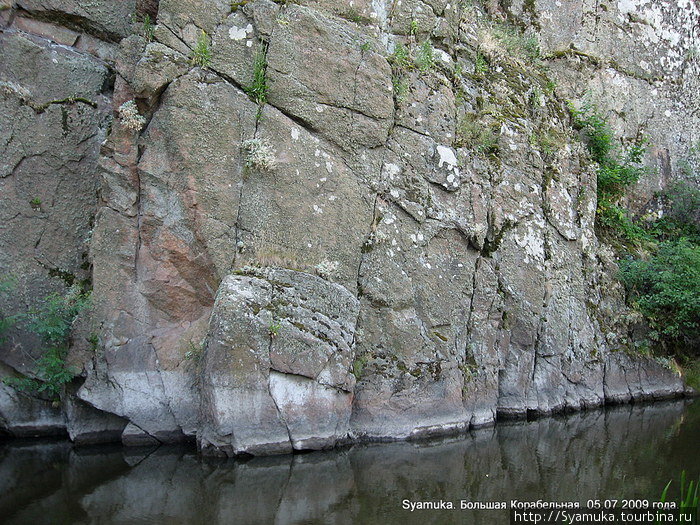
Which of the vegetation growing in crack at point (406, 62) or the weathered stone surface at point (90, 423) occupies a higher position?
the vegetation growing in crack at point (406, 62)

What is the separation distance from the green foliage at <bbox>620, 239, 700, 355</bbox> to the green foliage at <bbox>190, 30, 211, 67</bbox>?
334 inches

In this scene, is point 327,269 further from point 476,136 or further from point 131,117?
point 476,136

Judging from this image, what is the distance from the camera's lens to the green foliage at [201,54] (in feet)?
Answer: 25.7

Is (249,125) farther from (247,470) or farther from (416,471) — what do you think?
(416,471)

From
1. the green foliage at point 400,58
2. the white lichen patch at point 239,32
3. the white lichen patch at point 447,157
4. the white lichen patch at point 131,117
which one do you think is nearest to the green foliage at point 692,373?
the white lichen patch at point 447,157

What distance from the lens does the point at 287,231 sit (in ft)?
25.5

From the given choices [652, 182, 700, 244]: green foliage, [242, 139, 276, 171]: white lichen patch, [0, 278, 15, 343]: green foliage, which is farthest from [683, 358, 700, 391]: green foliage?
[0, 278, 15, 343]: green foliage

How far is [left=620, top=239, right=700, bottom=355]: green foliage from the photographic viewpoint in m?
10.2

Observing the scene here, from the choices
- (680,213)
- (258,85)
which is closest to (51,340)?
(258,85)

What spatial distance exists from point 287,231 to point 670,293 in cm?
739

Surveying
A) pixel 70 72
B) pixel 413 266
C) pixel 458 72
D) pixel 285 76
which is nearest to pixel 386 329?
pixel 413 266

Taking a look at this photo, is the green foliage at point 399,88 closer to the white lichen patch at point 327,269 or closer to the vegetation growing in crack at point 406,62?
the vegetation growing in crack at point 406,62

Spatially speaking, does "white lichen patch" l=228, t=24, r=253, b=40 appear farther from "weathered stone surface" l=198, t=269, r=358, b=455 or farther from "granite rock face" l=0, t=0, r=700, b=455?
"weathered stone surface" l=198, t=269, r=358, b=455

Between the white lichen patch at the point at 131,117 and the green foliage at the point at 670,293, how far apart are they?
906 cm
